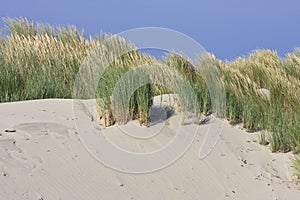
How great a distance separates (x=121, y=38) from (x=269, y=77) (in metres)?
3.54

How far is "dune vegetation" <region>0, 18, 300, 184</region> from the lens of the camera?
6.48m

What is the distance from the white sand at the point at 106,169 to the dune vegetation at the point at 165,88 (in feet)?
1.07

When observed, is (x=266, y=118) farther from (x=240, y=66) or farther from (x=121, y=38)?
(x=121, y=38)

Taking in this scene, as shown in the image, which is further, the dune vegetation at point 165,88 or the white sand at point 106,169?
the dune vegetation at point 165,88

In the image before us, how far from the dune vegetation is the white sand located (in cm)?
33

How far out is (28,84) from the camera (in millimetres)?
7980

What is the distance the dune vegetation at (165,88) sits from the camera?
6.48m

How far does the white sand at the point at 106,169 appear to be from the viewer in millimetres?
4938

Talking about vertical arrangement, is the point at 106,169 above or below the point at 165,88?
below

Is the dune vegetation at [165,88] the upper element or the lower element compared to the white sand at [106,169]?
upper

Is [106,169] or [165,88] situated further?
[165,88]

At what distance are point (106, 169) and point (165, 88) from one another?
269cm

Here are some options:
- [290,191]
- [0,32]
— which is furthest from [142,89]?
[0,32]

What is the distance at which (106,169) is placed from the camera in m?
5.38
